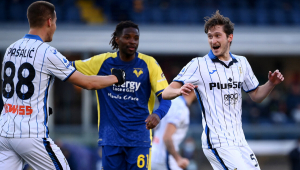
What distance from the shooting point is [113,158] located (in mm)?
4379

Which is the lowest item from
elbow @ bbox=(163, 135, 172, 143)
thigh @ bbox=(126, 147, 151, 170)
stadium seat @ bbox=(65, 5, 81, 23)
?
thigh @ bbox=(126, 147, 151, 170)

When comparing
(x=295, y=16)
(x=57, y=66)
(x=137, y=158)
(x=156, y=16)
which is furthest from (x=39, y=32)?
(x=295, y=16)

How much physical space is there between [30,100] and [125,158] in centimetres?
143

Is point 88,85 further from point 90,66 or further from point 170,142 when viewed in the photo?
point 170,142

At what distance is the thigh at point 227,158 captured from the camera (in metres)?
3.73

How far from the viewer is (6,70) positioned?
357cm

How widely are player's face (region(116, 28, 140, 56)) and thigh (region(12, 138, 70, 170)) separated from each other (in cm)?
147

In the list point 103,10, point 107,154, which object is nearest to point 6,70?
point 107,154

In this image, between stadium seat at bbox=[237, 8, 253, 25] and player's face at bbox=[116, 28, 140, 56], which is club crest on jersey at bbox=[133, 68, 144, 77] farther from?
stadium seat at bbox=[237, 8, 253, 25]

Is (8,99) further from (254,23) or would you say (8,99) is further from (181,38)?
(254,23)

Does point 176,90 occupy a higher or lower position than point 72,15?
lower

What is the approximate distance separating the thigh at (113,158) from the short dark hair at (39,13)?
1.65 metres

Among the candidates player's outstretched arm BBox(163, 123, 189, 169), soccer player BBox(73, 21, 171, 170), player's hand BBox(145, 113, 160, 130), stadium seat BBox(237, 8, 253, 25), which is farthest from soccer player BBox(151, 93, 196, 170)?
stadium seat BBox(237, 8, 253, 25)

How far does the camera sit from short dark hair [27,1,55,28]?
3621mm
